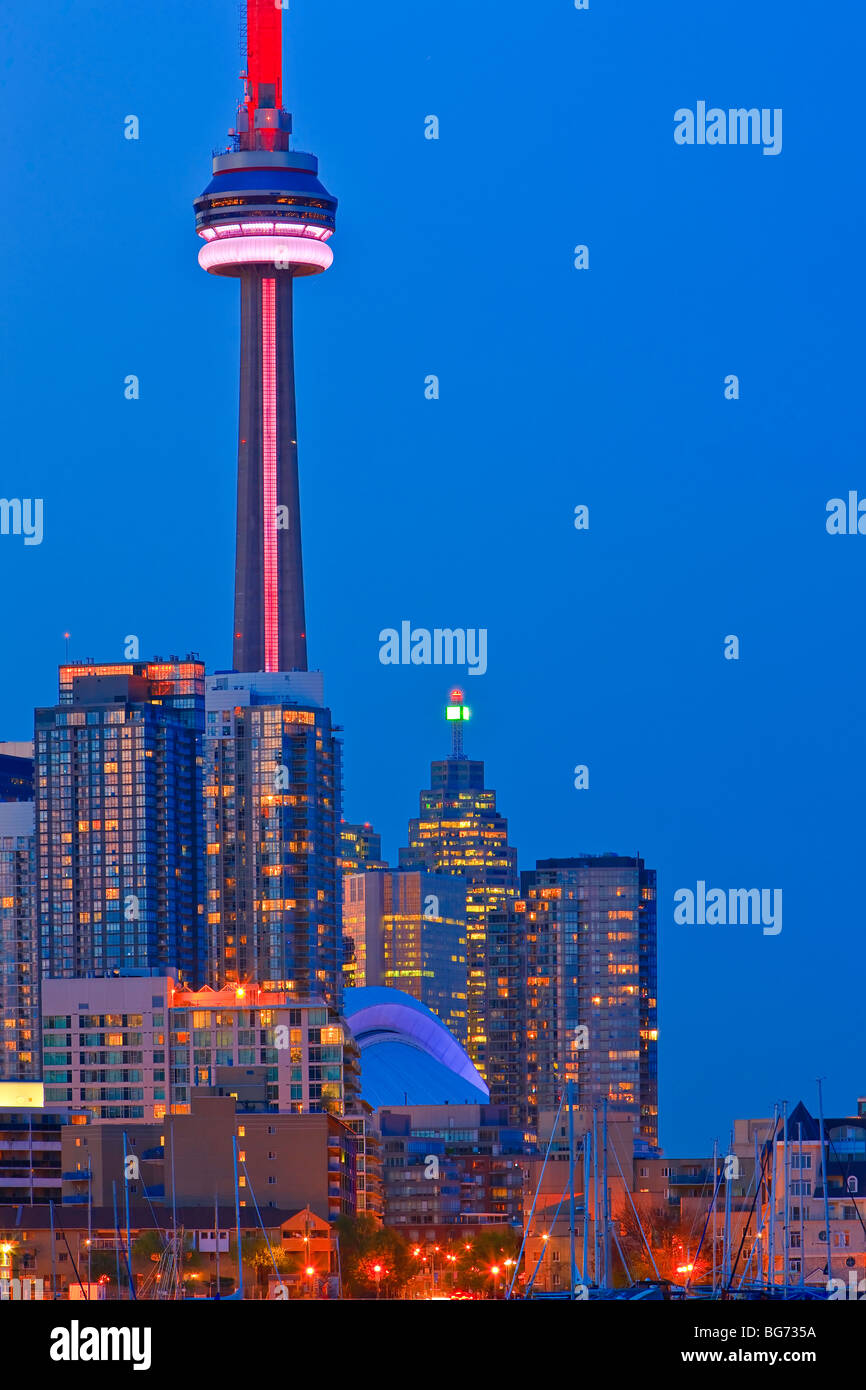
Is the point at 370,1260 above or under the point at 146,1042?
under

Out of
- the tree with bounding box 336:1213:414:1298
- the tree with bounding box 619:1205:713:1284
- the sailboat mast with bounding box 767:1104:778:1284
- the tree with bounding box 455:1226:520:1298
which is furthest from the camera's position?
the tree with bounding box 455:1226:520:1298

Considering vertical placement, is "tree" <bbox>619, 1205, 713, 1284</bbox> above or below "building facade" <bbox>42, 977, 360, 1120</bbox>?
below

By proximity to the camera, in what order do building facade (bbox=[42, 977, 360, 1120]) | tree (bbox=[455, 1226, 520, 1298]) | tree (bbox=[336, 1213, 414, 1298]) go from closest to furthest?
tree (bbox=[336, 1213, 414, 1298]), tree (bbox=[455, 1226, 520, 1298]), building facade (bbox=[42, 977, 360, 1120])

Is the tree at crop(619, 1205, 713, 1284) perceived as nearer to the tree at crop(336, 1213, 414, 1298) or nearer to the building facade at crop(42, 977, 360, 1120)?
the tree at crop(336, 1213, 414, 1298)

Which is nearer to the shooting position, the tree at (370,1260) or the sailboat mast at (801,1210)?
the sailboat mast at (801,1210)

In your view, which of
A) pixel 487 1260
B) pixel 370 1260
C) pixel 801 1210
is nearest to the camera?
pixel 801 1210

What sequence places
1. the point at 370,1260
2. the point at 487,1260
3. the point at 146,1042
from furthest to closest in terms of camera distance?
the point at 146,1042 < the point at 487,1260 < the point at 370,1260

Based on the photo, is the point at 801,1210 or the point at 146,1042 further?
the point at 146,1042

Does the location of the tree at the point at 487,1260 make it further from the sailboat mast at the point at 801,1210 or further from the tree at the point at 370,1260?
the sailboat mast at the point at 801,1210

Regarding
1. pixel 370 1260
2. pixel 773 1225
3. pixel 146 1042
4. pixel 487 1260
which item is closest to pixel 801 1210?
pixel 773 1225

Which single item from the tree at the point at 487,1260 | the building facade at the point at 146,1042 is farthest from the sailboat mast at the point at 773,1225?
the building facade at the point at 146,1042

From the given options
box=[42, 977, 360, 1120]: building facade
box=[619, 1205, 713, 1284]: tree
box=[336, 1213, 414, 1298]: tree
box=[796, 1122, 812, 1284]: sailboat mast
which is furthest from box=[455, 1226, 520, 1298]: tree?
box=[42, 977, 360, 1120]: building facade

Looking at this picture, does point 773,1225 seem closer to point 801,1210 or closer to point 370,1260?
point 801,1210

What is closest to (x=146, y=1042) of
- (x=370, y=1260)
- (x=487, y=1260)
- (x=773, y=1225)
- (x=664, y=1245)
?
(x=487, y=1260)
